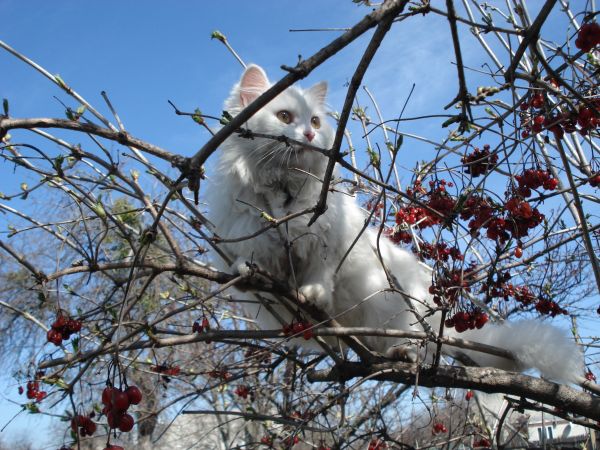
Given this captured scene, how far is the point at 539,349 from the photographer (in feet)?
10.2

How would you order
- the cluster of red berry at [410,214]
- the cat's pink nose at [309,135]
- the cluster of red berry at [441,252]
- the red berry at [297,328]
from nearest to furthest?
the cluster of red berry at [441,252], the red berry at [297,328], the cluster of red berry at [410,214], the cat's pink nose at [309,135]

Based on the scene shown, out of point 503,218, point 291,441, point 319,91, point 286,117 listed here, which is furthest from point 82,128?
point 319,91

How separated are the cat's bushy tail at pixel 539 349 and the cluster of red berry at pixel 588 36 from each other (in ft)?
5.39

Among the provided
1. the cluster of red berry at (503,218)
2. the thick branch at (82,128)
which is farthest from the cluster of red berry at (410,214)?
the thick branch at (82,128)

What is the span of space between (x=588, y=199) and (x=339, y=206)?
1.52 meters

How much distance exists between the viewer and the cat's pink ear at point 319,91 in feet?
14.7

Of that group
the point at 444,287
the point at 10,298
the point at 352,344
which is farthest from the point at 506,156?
the point at 10,298

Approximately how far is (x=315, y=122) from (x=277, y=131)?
1.28 ft

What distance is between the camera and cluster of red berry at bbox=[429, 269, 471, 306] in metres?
2.48

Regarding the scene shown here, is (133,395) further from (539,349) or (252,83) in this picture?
(252,83)

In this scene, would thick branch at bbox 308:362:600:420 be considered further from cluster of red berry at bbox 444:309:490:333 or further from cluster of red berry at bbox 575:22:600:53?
cluster of red berry at bbox 575:22:600:53

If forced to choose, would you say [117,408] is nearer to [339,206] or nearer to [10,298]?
[339,206]

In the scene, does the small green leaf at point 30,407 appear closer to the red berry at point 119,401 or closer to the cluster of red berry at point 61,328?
the cluster of red berry at point 61,328

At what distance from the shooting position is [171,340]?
2.48 m
